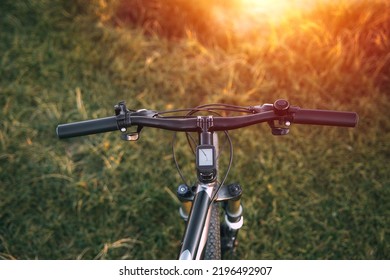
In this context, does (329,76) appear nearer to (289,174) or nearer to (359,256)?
(289,174)

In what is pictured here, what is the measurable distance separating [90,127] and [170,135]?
6.18ft

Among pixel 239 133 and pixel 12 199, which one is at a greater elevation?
pixel 239 133

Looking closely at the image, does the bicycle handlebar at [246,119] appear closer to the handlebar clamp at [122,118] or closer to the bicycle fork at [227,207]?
the handlebar clamp at [122,118]

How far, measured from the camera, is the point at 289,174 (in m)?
3.32

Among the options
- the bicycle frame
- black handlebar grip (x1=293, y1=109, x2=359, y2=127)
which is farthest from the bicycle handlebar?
the bicycle frame

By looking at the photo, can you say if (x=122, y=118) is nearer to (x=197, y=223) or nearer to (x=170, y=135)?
(x=197, y=223)

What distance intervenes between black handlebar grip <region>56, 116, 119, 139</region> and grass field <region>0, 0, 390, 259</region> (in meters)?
1.51

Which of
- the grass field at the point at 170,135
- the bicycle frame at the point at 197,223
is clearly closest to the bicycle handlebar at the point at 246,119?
the bicycle frame at the point at 197,223

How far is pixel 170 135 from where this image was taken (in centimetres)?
361

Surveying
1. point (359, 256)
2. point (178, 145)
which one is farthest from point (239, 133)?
point (359, 256)

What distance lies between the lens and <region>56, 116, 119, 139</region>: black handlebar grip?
171cm

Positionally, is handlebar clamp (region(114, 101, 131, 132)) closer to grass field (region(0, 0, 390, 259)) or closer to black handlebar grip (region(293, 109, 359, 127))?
black handlebar grip (region(293, 109, 359, 127))

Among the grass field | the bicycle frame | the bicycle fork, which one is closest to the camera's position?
the bicycle frame

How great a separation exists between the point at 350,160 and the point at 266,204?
77 centimetres
